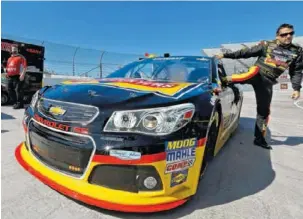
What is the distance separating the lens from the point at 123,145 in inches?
75.9

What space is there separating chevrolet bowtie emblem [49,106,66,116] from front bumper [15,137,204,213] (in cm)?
45

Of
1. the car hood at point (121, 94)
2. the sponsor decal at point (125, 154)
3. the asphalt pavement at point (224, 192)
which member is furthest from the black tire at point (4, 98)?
the sponsor decal at point (125, 154)

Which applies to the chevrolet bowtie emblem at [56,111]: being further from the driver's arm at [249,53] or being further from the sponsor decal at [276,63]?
the sponsor decal at [276,63]

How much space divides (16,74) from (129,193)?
627 centimetres

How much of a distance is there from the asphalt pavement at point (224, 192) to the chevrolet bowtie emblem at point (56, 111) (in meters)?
0.68

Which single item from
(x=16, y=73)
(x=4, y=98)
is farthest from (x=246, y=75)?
(x=4, y=98)

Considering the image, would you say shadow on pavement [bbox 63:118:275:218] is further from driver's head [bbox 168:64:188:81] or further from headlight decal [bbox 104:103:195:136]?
driver's head [bbox 168:64:188:81]

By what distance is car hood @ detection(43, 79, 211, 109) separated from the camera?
6.91 ft

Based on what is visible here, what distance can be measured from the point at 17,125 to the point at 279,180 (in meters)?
4.18

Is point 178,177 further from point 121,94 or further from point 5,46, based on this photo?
point 5,46

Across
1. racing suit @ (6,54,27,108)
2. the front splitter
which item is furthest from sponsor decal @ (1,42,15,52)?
the front splitter

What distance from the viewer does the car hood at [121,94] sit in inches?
82.9

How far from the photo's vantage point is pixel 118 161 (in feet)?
6.37

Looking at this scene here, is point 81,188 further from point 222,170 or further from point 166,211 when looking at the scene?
point 222,170
